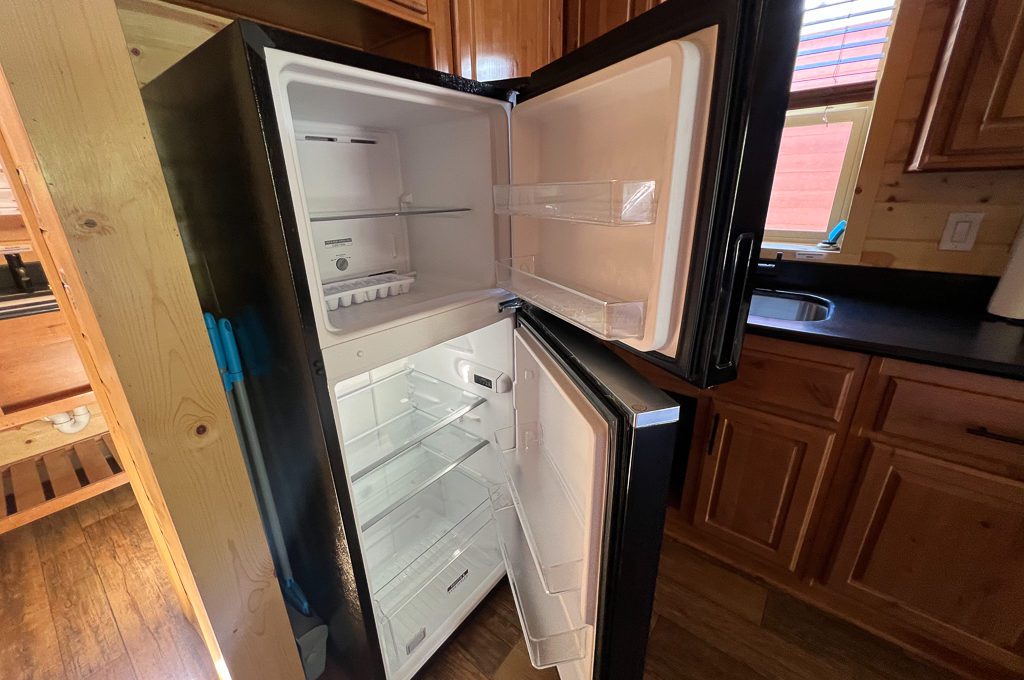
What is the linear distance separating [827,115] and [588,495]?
1.78m

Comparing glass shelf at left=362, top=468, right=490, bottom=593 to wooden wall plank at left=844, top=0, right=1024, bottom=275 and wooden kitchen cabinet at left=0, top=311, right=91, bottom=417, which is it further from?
wooden wall plank at left=844, top=0, right=1024, bottom=275

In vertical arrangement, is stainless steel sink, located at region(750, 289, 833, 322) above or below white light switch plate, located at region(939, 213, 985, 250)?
below

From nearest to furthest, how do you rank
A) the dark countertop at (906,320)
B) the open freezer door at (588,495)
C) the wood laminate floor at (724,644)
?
the open freezer door at (588,495) < the dark countertop at (906,320) < the wood laminate floor at (724,644)

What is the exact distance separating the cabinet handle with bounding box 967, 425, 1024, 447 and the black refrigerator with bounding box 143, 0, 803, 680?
2.76 feet

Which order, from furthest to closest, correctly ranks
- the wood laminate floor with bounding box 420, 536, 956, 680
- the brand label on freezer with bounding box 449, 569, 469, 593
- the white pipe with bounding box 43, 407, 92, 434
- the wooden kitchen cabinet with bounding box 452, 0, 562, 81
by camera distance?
1. the white pipe with bounding box 43, 407, 92, 434
2. the brand label on freezer with bounding box 449, 569, 469, 593
3. the wood laminate floor with bounding box 420, 536, 956, 680
4. the wooden kitchen cabinet with bounding box 452, 0, 562, 81

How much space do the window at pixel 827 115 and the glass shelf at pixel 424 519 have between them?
1.64 m

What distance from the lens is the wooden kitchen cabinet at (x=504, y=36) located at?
3.56ft

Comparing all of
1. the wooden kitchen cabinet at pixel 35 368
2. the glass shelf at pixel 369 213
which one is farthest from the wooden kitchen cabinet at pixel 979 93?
the wooden kitchen cabinet at pixel 35 368

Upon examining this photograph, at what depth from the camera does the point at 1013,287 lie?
1165 millimetres

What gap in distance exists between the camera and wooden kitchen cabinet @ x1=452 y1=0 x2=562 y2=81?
1086 millimetres

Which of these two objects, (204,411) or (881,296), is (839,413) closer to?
(881,296)

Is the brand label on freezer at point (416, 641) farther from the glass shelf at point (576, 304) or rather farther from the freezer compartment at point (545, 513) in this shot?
the glass shelf at point (576, 304)

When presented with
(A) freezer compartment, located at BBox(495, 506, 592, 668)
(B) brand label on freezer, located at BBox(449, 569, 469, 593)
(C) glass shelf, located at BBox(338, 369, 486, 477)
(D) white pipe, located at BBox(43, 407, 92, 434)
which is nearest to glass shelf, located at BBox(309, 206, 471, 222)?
(C) glass shelf, located at BBox(338, 369, 486, 477)

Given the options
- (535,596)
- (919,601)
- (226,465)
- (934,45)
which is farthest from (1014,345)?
(226,465)
